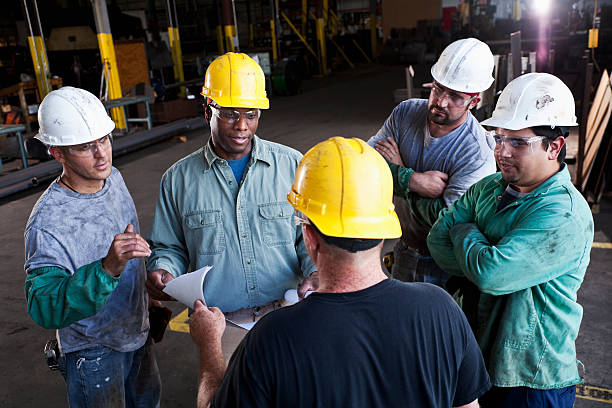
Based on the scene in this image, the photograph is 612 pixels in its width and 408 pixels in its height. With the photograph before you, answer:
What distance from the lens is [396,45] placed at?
24.8 m

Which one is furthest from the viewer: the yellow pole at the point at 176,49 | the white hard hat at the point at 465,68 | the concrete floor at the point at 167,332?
the yellow pole at the point at 176,49

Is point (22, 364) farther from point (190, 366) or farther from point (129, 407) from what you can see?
point (129, 407)

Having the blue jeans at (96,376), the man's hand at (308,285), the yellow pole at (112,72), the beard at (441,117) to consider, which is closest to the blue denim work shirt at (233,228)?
the man's hand at (308,285)

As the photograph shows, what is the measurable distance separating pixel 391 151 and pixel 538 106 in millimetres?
1053

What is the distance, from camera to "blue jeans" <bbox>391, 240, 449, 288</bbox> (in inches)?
123

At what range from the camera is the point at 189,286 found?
6.38ft

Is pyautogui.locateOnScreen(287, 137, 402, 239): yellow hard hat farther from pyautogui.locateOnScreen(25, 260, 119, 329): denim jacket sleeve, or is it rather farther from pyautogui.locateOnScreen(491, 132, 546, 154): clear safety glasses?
pyautogui.locateOnScreen(25, 260, 119, 329): denim jacket sleeve

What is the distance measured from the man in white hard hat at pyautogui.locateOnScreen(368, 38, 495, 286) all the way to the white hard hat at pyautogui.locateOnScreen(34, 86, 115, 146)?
1.62 metres

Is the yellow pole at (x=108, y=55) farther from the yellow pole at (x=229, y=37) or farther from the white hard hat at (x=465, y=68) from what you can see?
the white hard hat at (x=465, y=68)

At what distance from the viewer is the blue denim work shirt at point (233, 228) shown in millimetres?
2383

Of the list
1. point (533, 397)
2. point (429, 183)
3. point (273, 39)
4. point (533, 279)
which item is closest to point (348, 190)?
point (533, 279)

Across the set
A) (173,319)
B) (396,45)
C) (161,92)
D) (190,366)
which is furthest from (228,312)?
(396,45)

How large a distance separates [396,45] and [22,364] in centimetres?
2356

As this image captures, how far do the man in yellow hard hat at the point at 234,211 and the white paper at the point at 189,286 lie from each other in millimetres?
351
